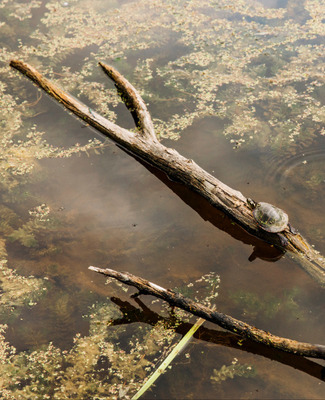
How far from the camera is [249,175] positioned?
351 centimetres

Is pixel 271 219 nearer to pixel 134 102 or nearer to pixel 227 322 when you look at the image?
pixel 227 322

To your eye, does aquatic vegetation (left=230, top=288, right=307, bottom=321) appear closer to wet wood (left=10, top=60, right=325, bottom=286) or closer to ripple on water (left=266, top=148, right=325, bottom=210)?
wet wood (left=10, top=60, right=325, bottom=286)

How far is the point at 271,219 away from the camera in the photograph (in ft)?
9.12

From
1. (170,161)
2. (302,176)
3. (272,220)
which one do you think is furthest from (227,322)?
(302,176)

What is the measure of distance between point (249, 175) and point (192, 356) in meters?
1.73

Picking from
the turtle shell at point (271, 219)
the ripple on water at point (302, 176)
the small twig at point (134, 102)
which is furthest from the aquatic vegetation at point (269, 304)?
the small twig at point (134, 102)

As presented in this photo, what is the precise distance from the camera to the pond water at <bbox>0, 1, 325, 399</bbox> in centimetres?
245

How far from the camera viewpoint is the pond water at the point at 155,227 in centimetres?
245

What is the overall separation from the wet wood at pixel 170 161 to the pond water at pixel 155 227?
13 centimetres

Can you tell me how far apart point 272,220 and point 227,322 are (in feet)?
2.69

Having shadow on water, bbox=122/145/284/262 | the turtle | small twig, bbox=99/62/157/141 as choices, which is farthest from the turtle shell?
small twig, bbox=99/62/157/141

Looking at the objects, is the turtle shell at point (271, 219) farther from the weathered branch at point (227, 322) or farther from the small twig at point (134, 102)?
the small twig at point (134, 102)

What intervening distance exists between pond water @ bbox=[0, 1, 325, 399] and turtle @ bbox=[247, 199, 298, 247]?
0.25m

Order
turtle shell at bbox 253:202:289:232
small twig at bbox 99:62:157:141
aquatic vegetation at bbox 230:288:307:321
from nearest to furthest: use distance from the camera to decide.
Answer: aquatic vegetation at bbox 230:288:307:321 < turtle shell at bbox 253:202:289:232 < small twig at bbox 99:62:157:141
